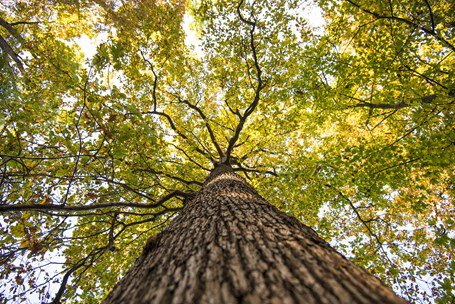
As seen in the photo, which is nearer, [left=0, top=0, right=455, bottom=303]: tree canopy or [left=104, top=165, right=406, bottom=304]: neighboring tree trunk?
[left=104, top=165, right=406, bottom=304]: neighboring tree trunk

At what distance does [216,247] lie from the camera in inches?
65.2

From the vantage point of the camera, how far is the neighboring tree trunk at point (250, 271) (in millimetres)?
1075

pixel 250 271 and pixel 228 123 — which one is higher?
pixel 228 123

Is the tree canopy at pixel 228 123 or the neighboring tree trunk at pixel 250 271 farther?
the tree canopy at pixel 228 123

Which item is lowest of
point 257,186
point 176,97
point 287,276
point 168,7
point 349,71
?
point 287,276

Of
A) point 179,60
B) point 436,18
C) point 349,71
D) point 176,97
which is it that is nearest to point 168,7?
point 179,60

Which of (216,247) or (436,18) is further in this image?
(436,18)

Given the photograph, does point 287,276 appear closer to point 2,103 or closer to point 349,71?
point 2,103

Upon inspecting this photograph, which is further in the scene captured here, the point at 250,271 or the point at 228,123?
the point at 228,123

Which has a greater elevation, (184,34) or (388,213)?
(184,34)

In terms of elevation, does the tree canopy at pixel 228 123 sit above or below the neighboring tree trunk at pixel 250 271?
above

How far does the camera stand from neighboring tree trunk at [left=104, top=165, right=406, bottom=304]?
3.53 ft

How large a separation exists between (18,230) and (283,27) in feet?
28.6

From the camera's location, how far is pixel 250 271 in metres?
1.28
